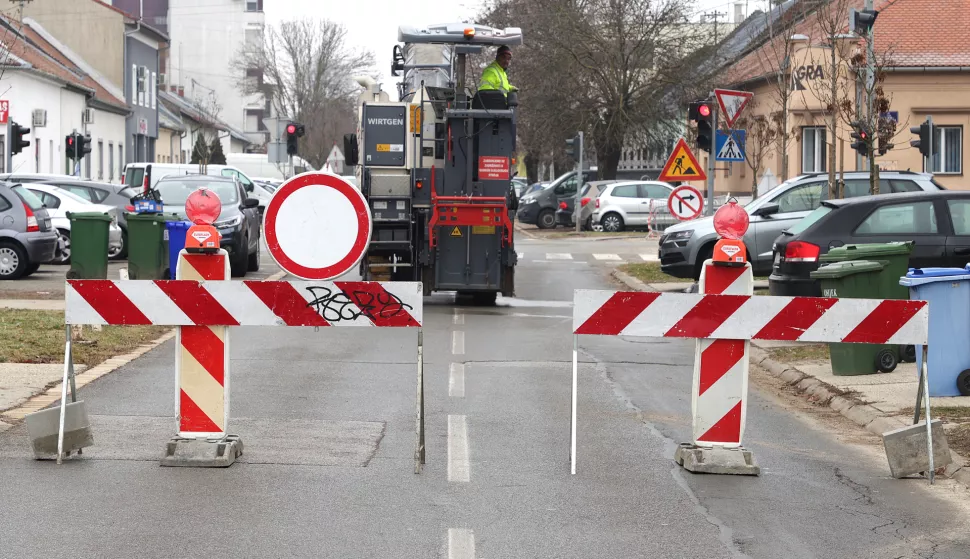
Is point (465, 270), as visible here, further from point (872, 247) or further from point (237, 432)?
point (237, 432)

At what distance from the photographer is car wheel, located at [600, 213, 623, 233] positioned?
141ft

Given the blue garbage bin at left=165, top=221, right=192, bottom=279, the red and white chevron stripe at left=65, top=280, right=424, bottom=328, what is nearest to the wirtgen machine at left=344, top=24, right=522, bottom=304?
the blue garbage bin at left=165, top=221, right=192, bottom=279

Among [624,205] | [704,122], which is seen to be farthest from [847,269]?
[624,205]

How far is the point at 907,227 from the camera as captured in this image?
48.5 ft

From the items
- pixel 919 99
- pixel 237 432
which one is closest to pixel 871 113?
pixel 237 432

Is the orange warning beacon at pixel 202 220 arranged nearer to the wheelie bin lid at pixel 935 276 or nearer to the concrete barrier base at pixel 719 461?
the concrete barrier base at pixel 719 461

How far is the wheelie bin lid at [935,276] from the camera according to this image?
34.9 feet

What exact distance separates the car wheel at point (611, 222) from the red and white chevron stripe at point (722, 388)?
115ft

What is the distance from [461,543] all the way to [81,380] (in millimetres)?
5977

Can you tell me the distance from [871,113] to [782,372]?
351 inches

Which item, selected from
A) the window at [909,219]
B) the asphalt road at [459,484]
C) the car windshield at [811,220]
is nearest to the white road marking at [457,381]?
the asphalt road at [459,484]

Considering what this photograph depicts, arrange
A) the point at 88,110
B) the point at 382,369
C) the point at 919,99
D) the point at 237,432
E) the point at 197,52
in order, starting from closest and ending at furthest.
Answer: the point at 237,432 → the point at 382,369 → the point at 919,99 → the point at 88,110 → the point at 197,52

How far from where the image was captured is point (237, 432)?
8.75 metres

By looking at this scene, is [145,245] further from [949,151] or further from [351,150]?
[949,151]
